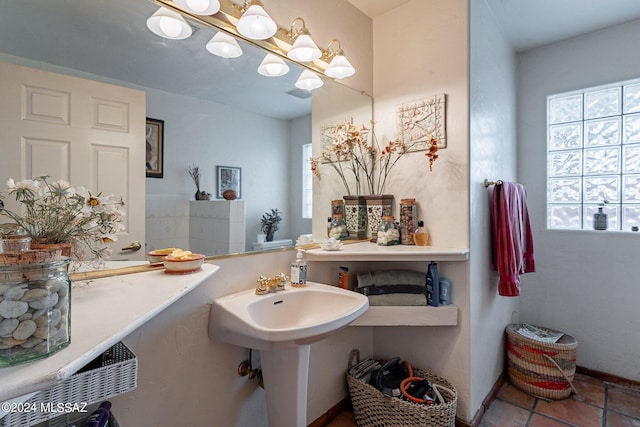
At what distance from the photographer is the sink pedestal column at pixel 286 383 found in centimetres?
124

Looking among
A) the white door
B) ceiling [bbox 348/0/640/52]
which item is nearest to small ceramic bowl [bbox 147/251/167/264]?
the white door

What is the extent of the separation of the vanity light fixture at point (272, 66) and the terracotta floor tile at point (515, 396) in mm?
2453

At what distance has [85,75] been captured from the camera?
97cm

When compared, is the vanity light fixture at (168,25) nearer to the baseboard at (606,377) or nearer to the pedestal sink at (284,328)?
the pedestal sink at (284,328)

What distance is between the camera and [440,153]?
5.74 feet

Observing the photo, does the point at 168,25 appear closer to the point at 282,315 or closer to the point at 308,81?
the point at 308,81

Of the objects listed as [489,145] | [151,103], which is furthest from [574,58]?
[151,103]

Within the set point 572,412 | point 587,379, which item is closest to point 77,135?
point 572,412

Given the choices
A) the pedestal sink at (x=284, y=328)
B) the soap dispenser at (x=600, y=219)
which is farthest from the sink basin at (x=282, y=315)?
the soap dispenser at (x=600, y=219)

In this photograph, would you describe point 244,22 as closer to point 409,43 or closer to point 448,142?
point 409,43

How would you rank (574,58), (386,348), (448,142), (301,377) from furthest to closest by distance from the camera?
(574,58) < (386,348) < (448,142) < (301,377)

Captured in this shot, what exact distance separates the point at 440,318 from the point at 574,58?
7.33ft

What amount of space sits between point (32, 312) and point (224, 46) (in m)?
1.23

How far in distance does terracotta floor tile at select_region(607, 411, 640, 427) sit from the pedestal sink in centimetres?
177
